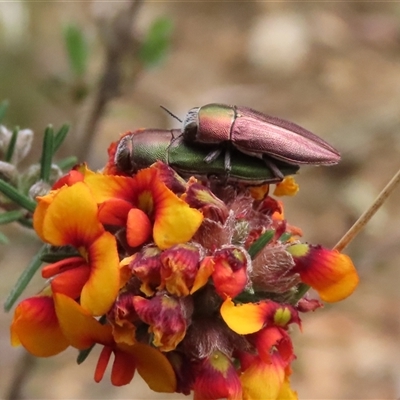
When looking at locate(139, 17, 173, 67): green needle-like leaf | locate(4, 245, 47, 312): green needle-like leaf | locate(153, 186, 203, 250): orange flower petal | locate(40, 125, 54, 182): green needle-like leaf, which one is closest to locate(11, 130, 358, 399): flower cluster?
locate(153, 186, 203, 250): orange flower petal

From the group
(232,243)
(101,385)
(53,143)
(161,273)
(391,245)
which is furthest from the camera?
(101,385)

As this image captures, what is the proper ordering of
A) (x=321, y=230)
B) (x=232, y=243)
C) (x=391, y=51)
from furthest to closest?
(x=391, y=51) < (x=321, y=230) < (x=232, y=243)

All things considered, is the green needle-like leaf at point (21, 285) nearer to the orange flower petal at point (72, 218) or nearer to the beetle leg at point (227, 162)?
the orange flower petal at point (72, 218)

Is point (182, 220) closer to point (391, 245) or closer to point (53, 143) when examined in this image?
point (53, 143)

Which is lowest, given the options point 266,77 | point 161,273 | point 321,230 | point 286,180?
point 321,230

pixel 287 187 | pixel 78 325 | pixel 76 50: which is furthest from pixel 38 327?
pixel 76 50

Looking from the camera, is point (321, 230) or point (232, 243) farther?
point (321, 230)

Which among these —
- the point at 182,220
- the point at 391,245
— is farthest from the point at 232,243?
the point at 391,245
